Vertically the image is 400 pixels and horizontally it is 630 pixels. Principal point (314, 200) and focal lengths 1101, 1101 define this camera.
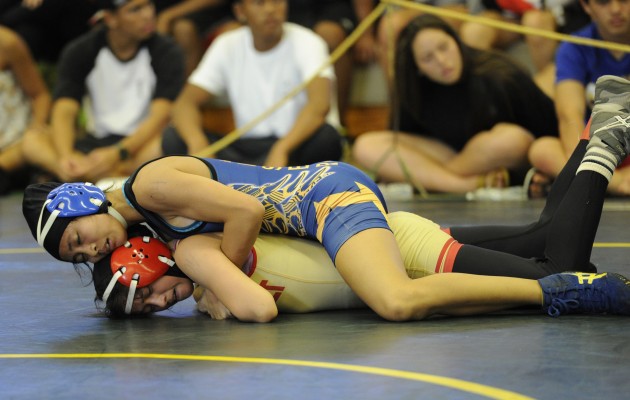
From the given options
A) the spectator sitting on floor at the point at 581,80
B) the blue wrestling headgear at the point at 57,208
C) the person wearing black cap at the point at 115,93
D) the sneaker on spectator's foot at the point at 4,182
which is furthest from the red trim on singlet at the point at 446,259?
the sneaker on spectator's foot at the point at 4,182

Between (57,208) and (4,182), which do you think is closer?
(57,208)

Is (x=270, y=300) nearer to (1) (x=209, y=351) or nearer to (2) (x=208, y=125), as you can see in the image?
(1) (x=209, y=351)

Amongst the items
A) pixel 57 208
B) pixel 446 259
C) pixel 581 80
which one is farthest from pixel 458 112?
pixel 57 208

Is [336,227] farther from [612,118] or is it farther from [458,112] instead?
[458,112]

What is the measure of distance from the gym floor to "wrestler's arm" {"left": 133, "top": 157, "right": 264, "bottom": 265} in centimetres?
23

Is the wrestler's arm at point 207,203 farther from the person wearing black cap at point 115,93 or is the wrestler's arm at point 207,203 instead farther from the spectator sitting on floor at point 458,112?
the person wearing black cap at point 115,93

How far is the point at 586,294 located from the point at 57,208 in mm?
1425

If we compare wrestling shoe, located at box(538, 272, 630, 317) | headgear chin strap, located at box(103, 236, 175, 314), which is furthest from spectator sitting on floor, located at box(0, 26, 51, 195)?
wrestling shoe, located at box(538, 272, 630, 317)

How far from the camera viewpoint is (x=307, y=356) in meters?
2.50

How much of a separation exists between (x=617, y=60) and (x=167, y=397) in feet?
→ 12.8

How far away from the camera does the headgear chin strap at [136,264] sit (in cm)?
299

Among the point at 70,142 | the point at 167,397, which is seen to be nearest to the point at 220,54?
the point at 70,142

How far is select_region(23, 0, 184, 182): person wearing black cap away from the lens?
697cm

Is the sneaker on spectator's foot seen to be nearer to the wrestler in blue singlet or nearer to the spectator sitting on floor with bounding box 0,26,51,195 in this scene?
the spectator sitting on floor with bounding box 0,26,51,195
